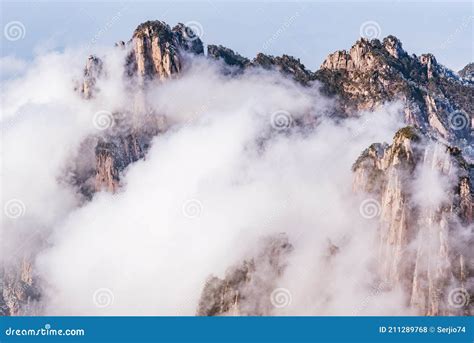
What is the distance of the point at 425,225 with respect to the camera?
155250 millimetres

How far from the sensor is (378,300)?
516 ft

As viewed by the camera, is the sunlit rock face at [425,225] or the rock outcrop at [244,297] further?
the rock outcrop at [244,297]

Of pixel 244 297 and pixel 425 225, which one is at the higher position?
pixel 425 225

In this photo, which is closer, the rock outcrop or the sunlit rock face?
the sunlit rock face

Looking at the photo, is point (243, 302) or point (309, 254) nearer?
point (243, 302)

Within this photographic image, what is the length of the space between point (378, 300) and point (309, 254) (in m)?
41.7

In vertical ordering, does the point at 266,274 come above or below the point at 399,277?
above

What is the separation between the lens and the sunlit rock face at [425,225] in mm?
151625

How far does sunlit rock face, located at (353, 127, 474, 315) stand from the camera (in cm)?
Answer: 15162

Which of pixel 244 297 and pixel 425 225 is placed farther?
pixel 244 297
